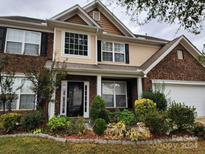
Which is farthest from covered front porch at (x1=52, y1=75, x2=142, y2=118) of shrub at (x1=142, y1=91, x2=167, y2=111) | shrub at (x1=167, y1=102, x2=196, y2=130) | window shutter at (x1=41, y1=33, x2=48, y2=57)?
shrub at (x1=167, y1=102, x2=196, y2=130)

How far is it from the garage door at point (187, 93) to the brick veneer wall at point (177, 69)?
18.7 inches

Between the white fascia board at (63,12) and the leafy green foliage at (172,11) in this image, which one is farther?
the white fascia board at (63,12)

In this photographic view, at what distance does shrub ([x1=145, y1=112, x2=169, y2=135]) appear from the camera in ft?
24.4

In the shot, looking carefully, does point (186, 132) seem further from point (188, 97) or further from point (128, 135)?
point (188, 97)

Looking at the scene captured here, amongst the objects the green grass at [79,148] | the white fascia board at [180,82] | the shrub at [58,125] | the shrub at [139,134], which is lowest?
the green grass at [79,148]

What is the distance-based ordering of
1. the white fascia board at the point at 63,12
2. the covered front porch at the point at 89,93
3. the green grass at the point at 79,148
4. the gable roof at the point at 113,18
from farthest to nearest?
the gable roof at the point at 113,18, the white fascia board at the point at 63,12, the covered front porch at the point at 89,93, the green grass at the point at 79,148

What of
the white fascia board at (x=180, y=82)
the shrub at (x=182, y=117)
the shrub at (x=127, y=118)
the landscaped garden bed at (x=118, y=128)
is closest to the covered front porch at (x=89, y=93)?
the white fascia board at (x=180, y=82)

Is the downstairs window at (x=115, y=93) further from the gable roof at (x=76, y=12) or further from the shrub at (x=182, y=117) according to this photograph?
the shrub at (x=182, y=117)

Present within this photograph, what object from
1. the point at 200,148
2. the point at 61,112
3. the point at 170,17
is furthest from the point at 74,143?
the point at 170,17

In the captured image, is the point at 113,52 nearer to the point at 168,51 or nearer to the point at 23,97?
the point at 168,51

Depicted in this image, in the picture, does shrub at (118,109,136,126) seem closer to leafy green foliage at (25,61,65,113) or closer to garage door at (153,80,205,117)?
leafy green foliage at (25,61,65,113)

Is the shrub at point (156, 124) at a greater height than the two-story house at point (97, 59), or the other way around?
the two-story house at point (97, 59)

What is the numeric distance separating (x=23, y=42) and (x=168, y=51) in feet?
35.7

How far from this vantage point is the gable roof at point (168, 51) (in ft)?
45.8
